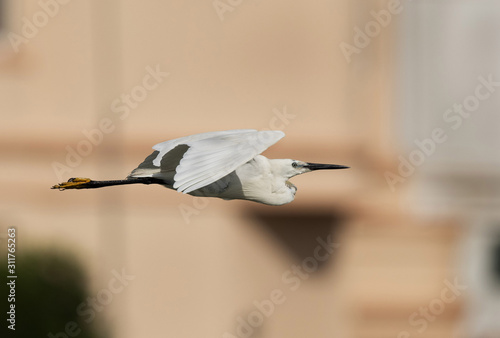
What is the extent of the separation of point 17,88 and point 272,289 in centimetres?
292

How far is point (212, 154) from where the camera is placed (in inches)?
121

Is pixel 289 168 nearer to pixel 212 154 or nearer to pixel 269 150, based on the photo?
pixel 212 154

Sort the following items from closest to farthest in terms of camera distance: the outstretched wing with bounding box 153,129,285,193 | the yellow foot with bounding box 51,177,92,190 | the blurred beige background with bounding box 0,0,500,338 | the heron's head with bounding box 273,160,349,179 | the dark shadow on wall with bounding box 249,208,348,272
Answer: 1. the outstretched wing with bounding box 153,129,285,193
2. the heron's head with bounding box 273,160,349,179
3. the yellow foot with bounding box 51,177,92,190
4. the blurred beige background with bounding box 0,0,500,338
5. the dark shadow on wall with bounding box 249,208,348,272

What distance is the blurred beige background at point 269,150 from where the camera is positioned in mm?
7609

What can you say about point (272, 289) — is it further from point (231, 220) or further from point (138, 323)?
point (138, 323)

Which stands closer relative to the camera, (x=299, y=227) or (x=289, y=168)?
(x=289, y=168)

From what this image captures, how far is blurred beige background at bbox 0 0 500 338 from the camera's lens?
7.61 metres

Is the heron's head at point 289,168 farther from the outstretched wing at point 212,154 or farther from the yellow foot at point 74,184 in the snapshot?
the yellow foot at point 74,184

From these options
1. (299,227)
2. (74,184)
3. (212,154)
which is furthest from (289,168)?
(299,227)

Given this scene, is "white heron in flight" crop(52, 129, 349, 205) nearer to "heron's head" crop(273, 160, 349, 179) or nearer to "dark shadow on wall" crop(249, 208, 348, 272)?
"heron's head" crop(273, 160, 349, 179)

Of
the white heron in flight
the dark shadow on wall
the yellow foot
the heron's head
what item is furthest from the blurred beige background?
the heron's head

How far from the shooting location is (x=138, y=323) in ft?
25.7

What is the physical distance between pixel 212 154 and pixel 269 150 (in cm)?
457

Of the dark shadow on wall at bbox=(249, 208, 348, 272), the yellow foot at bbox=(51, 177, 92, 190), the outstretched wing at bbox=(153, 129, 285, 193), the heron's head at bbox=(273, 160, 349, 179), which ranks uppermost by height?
the outstretched wing at bbox=(153, 129, 285, 193)
